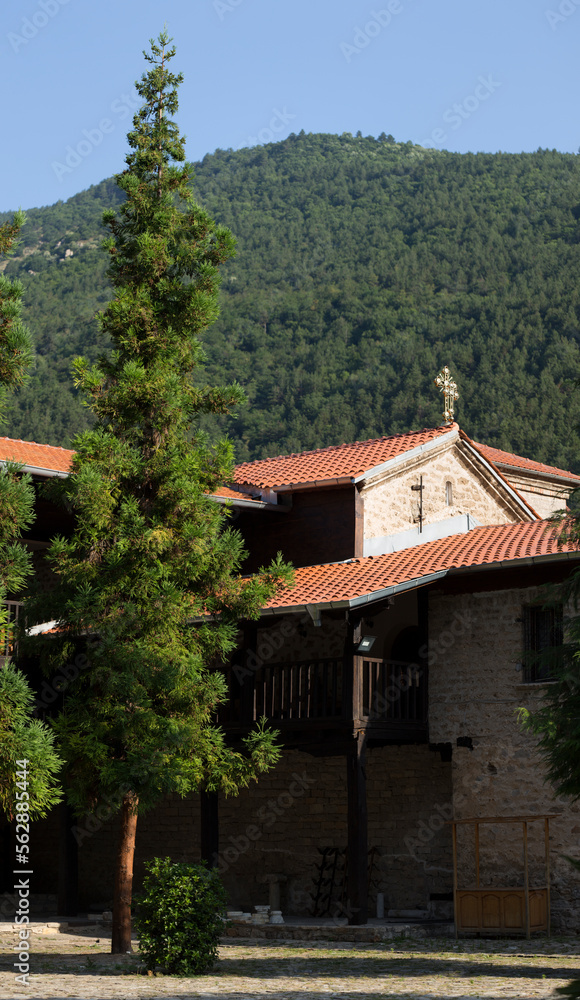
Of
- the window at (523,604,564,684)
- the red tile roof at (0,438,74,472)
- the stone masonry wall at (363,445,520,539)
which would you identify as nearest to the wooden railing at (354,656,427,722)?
the window at (523,604,564,684)

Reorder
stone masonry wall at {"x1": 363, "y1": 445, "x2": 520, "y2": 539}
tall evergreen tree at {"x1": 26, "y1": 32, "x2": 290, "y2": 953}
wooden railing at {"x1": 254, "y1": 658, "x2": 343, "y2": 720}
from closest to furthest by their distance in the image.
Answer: tall evergreen tree at {"x1": 26, "y1": 32, "x2": 290, "y2": 953} < wooden railing at {"x1": 254, "y1": 658, "x2": 343, "y2": 720} < stone masonry wall at {"x1": 363, "y1": 445, "x2": 520, "y2": 539}

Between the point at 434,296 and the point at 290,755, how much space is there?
45.0 m

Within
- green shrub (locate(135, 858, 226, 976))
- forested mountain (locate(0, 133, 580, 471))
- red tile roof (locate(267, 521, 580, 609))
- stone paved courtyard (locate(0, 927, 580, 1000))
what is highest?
forested mountain (locate(0, 133, 580, 471))

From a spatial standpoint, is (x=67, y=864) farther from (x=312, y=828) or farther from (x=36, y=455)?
(x=36, y=455)

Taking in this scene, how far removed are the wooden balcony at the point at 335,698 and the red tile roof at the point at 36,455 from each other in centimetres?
441

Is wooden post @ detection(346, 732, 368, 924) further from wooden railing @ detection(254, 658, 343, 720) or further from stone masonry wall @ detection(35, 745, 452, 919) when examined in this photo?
stone masonry wall @ detection(35, 745, 452, 919)

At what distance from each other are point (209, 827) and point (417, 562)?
513 cm

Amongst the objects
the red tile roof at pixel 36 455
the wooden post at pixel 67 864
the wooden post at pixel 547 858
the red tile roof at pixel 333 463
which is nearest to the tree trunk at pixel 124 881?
the wooden post at pixel 67 864

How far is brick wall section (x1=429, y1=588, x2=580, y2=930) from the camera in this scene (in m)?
15.8

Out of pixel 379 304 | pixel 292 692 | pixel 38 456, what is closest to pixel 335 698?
pixel 292 692

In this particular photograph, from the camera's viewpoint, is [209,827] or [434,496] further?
[434,496]

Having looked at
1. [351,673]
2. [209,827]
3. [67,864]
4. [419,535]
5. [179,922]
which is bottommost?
[67,864]

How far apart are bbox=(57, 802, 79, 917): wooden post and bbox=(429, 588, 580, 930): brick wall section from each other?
6129 mm

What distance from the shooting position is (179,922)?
12.0 m
